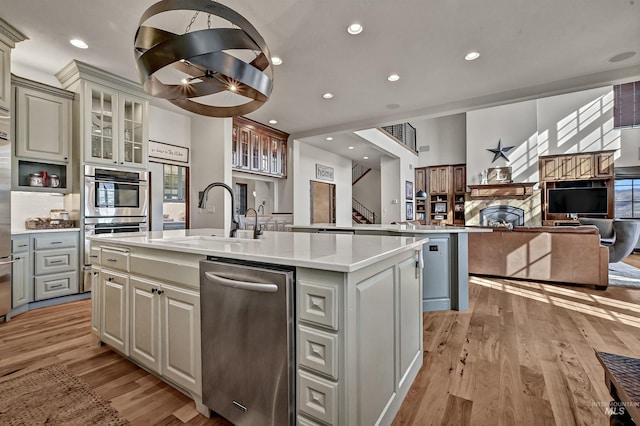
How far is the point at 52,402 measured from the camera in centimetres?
164

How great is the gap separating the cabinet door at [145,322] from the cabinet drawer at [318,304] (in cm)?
103

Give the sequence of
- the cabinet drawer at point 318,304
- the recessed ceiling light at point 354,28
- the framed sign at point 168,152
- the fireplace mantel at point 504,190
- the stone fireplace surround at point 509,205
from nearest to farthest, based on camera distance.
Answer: the cabinet drawer at point 318,304 < the recessed ceiling light at point 354,28 < the framed sign at point 168,152 < the fireplace mantel at point 504,190 < the stone fireplace surround at point 509,205

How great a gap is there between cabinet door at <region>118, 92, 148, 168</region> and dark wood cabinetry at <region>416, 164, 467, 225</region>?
8841 millimetres

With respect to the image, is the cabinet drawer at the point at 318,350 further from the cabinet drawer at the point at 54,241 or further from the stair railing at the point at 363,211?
the stair railing at the point at 363,211

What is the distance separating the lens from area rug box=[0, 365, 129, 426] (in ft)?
4.93

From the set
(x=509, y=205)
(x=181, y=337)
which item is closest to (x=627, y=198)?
(x=509, y=205)

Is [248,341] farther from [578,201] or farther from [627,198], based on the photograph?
[627,198]

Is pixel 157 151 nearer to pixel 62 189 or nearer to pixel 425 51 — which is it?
pixel 62 189

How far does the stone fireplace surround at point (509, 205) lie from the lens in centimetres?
862

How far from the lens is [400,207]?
862cm

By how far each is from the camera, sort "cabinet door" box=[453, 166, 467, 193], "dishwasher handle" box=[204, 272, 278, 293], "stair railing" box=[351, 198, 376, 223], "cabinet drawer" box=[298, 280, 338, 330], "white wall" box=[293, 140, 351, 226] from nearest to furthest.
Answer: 1. "cabinet drawer" box=[298, 280, 338, 330]
2. "dishwasher handle" box=[204, 272, 278, 293]
3. "white wall" box=[293, 140, 351, 226]
4. "cabinet door" box=[453, 166, 467, 193]
5. "stair railing" box=[351, 198, 376, 223]

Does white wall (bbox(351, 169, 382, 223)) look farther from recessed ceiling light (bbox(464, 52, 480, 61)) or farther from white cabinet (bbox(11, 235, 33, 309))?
white cabinet (bbox(11, 235, 33, 309))

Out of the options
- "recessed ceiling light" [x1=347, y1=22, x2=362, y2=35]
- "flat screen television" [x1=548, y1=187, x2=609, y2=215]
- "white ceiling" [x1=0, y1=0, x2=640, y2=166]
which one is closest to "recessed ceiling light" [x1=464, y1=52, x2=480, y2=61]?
"white ceiling" [x1=0, y1=0, x2=640, y2=166]

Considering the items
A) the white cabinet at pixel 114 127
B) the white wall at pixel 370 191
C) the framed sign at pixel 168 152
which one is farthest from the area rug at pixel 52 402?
the white wall at pixel 370 191
